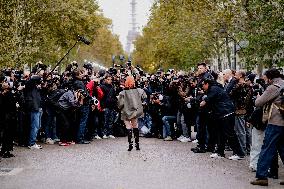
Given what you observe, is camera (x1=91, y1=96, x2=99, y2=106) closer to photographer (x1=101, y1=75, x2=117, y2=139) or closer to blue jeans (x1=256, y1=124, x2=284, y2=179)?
photographer (x1=101, y1=75, x2=117, y2=139)

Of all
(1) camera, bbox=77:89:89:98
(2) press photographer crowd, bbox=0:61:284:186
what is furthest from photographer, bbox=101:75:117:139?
(1) camera, bbox=77:89:89:98

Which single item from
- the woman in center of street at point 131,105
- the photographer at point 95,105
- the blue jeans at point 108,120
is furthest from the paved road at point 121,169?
the blue jeans at point 108,120

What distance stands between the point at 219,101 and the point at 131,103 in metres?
2.59

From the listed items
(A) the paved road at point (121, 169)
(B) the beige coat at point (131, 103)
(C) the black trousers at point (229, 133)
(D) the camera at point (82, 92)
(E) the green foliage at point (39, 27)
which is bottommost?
(A) the paved road at point (121, 169)

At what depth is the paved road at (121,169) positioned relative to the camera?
9763 mm

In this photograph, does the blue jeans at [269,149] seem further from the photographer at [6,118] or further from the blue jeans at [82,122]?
the blue jeans at [82,122]

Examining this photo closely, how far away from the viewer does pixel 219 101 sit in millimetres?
13125

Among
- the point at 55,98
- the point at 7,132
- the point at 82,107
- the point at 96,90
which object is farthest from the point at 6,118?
the point at 96,90

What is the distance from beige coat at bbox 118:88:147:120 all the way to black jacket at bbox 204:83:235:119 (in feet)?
7.18

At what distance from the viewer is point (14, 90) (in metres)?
A: 14.6

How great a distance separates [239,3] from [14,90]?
1378 cm

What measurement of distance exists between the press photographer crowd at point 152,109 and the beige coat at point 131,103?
3 centimetres

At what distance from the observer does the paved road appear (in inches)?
384

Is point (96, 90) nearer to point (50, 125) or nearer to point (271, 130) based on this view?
point (50, 125)
